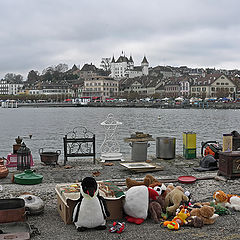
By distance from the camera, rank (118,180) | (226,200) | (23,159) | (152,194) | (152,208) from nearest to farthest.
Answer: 1. (152,208)
2. (152,194)
3. (226,200)
4. (118,180)
5. (23,159)

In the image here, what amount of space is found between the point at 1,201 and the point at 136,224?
2.35m

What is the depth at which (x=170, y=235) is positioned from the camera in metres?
6.22

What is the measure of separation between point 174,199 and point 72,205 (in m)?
1.92

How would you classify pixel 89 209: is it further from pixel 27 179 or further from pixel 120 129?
pixel 120 129

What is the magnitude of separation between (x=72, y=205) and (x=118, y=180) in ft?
11.2

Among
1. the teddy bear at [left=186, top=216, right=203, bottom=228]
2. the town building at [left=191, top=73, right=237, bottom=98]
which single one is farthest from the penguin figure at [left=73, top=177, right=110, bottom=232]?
the town building at [left=191, top=73, right=237, bottom=98]

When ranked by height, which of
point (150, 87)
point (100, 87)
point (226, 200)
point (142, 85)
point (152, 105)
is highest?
point (142, 85)

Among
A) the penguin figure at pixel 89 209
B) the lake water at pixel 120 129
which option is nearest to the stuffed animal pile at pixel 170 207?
the penguin figure at pixel 89 209

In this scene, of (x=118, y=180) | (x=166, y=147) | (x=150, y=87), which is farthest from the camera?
(x=150, y=87)

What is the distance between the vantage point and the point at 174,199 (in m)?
7.29

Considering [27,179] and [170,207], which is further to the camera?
[27,179]

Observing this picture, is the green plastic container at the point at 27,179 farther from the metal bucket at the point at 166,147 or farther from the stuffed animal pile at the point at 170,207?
the metal bucket at the point at 166,147

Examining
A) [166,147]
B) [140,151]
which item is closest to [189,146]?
[166,147]

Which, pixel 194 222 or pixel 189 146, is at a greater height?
pixel 189 146
